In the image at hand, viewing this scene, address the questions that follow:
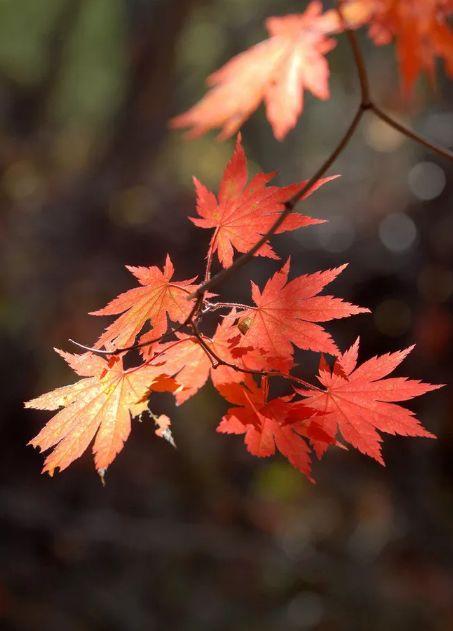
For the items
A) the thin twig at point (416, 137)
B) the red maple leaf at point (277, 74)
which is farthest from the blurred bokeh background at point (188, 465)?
the thin twig at point (416, 137)

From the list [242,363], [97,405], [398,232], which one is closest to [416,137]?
[242,363]

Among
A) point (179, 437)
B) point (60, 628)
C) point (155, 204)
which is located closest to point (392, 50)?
point (155, 204)

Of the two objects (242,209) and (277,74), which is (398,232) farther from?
(242,209)

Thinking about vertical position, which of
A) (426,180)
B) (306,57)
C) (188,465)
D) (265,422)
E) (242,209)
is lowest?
(188,465)

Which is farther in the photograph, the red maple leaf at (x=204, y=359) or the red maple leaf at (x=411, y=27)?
the red maple leaf at (x=411, y=27)

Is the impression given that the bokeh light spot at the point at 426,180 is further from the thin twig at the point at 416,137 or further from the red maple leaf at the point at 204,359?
the red maple leaf at the point at 204,359

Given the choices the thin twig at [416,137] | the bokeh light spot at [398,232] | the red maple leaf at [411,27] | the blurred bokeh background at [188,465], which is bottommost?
the blurred bokeh background at [188,465]

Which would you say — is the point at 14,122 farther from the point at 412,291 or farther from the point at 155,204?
the point at 412,291
